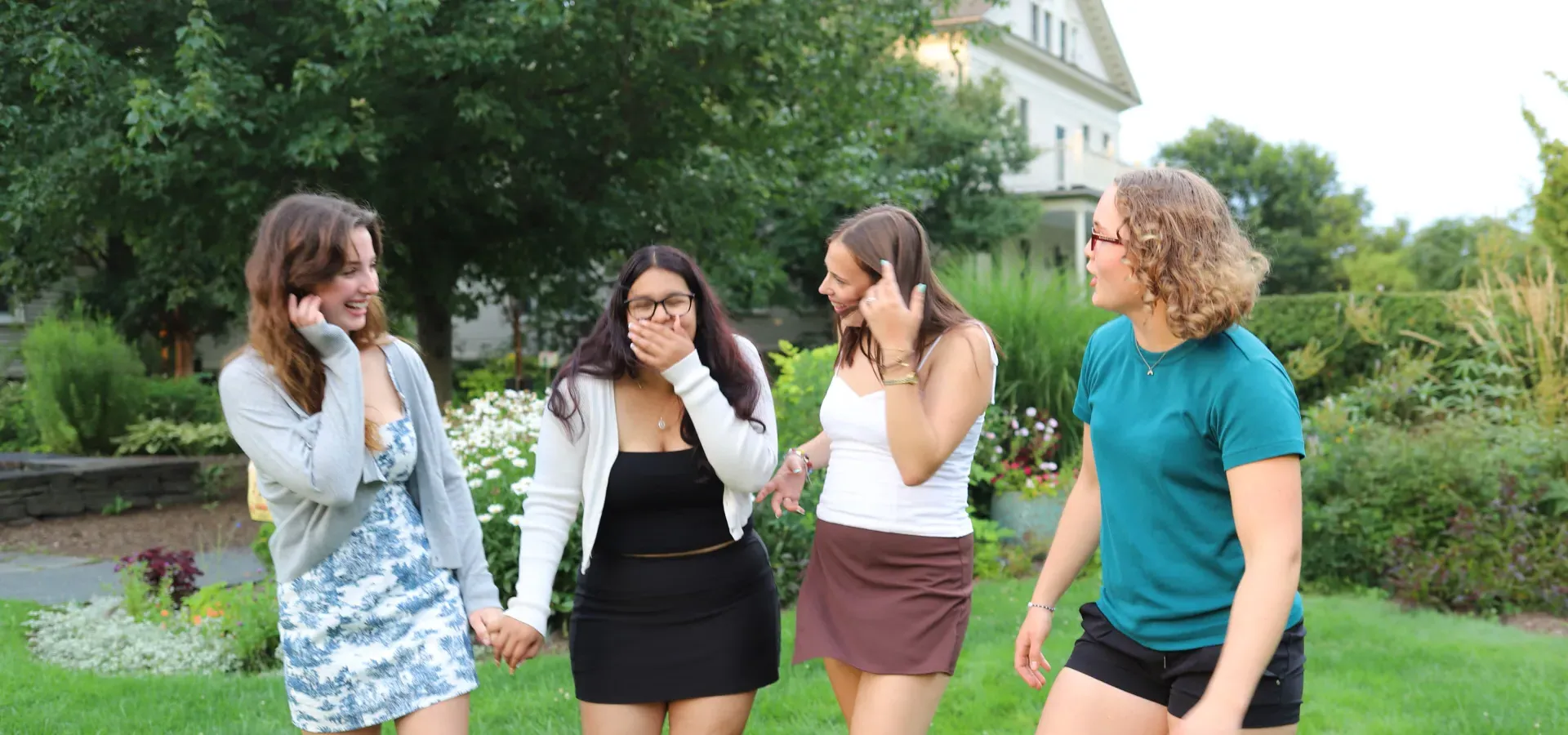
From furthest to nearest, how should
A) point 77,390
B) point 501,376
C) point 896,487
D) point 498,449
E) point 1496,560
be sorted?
point 501,376, point 77,390, point 498,449, point 1496,560, point 896,487

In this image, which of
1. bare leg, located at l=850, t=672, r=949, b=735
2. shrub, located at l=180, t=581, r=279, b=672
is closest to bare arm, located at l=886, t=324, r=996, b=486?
bare leg, located at l=850, t=672, r=949, b=735

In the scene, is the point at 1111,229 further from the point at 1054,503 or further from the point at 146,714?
the point at 1054,503

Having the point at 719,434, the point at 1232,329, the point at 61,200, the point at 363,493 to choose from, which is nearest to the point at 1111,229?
the point at 1232,329

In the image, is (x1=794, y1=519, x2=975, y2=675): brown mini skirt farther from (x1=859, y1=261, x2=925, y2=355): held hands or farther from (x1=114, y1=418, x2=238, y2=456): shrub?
(x1=114, y1=418, x2=238, y2=456): shrub

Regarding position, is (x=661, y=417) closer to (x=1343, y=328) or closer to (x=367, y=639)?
(x=367, y=639)

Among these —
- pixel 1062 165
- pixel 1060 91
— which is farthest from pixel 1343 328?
pixel 1060 91

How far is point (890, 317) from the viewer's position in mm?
2852

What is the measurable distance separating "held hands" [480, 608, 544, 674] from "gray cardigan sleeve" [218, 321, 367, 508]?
1.61ft

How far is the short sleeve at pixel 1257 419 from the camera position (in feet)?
6.98

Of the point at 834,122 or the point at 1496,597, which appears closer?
the point at 1496,597

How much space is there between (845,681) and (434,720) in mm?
1023

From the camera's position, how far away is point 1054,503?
8625 millimetres

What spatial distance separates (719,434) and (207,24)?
29.4 ft

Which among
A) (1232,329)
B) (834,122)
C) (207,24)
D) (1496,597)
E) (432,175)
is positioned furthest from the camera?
(834,122)
